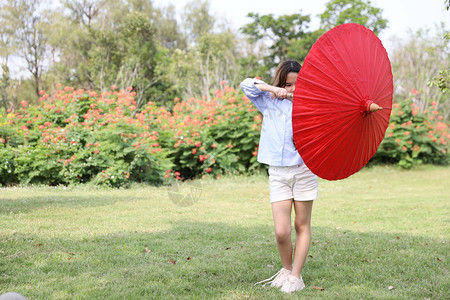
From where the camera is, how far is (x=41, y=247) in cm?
427

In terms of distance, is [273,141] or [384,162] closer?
[273,141]

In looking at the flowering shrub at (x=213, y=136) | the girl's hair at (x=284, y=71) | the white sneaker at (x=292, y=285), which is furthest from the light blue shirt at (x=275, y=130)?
the flowering shrub at (x=213, y=136)

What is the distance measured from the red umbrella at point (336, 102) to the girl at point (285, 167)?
0.27 meters

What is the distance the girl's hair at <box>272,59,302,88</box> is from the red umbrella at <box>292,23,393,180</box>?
0.32 m

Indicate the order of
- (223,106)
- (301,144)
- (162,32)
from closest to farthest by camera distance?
(301,144) → (223,106) → (162,32)

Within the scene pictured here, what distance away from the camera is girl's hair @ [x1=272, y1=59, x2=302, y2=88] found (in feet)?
10.8

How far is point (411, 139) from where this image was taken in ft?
50.5

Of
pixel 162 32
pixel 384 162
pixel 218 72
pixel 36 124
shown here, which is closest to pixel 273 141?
pixel 36 124

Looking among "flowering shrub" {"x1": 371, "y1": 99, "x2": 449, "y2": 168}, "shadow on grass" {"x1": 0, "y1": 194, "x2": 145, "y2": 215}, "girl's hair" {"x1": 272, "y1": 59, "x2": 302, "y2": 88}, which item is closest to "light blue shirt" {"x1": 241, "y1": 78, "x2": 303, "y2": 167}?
"girl's hair" {"x1": 272, "y1": 59, "x2": 302, "y2": 88}

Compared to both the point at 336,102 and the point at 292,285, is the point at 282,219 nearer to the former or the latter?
the point at 292,285

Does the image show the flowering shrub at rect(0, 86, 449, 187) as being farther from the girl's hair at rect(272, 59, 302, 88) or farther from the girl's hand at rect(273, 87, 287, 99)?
the girl's hand at rect(273, 87, 287, 99)

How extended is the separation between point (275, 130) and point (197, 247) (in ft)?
6.16

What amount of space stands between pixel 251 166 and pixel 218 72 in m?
17.1

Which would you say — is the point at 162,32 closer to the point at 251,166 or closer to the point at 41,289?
the point at 251,166
